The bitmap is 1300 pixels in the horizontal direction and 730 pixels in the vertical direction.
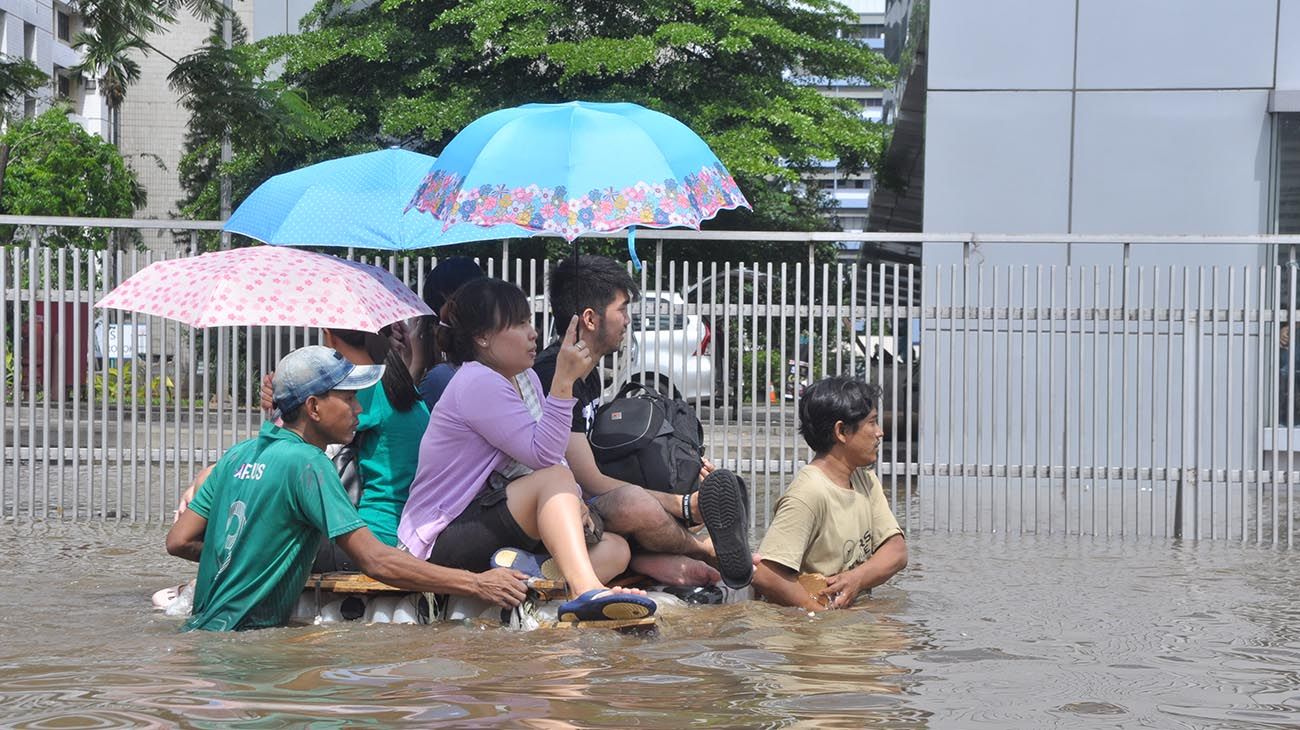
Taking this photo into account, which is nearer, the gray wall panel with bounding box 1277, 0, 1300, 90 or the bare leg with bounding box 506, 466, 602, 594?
the bare leg with bounding box 506, 466, 602, 594

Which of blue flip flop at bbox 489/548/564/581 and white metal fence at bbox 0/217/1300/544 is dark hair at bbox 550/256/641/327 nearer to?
blue flip flop at bbox 489/548/564/581

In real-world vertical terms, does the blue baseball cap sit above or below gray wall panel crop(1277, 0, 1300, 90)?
below

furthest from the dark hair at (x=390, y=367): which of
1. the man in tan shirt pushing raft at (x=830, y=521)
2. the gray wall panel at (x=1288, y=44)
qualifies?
the gray wall panel at (x=1288, y=44)

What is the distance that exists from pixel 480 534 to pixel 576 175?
1.45 metres

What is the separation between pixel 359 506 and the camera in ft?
21.5

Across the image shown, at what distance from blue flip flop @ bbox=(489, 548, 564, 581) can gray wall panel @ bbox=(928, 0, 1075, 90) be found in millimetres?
8714

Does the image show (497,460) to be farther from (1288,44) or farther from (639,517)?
(1288,44)

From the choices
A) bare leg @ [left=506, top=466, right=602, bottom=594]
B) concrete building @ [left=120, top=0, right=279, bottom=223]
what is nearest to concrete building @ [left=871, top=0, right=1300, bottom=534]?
bare leg @ [left=506, top=466, right=602, bottom=594]

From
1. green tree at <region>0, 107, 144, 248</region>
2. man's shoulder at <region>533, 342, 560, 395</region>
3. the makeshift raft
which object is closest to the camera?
the makeshift raft

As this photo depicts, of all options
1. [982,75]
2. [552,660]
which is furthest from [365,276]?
[982,75]

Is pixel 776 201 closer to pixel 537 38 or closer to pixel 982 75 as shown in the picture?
pixel 537 38

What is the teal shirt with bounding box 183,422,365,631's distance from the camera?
217 inches

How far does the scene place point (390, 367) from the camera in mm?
6512

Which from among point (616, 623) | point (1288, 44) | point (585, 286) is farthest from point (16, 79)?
point (616, 623)
